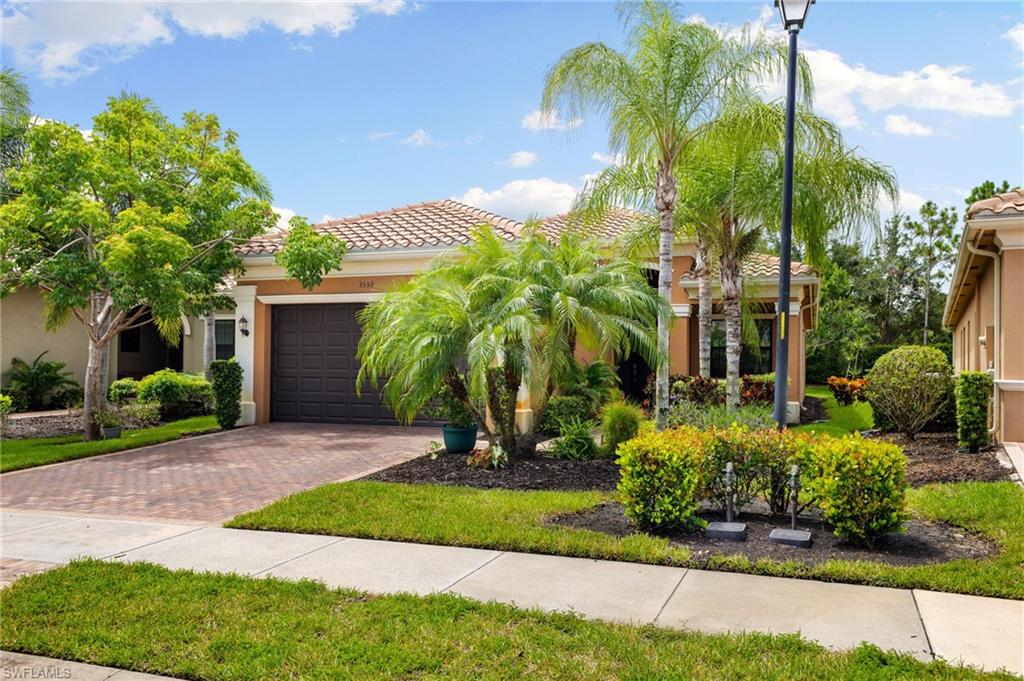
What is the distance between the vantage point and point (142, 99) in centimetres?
1399

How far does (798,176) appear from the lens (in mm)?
11703

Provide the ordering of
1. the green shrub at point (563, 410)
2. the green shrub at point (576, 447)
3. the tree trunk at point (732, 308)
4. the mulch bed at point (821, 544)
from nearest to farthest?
1. the mulch bed at point (821, 544)
2. the green shrub at point (576, 447)
3. the tree trunk at point (732, 308)
4. the green shrub at point (563, 410)

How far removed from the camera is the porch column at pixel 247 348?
1631 centimetres

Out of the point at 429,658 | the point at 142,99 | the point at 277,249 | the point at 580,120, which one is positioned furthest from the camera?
the point at 277,249

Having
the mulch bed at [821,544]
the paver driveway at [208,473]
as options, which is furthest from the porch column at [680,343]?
the mulch bed at [821,544]

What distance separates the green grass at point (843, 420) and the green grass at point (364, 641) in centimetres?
935

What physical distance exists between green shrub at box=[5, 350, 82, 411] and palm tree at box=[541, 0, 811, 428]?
1662cm

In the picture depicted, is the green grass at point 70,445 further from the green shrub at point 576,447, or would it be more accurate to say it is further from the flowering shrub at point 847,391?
the flowering shrub at point 847,391

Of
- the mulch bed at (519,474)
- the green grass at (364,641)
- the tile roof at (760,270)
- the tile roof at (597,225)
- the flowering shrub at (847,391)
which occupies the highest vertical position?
the tile roof at (597,225)

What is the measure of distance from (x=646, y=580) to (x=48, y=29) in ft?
33.0

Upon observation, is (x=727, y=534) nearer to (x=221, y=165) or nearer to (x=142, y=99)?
(x=221, y=165)

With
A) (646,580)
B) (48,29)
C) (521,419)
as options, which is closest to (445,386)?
(521,419)

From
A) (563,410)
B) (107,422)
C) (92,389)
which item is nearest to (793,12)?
(563,410)

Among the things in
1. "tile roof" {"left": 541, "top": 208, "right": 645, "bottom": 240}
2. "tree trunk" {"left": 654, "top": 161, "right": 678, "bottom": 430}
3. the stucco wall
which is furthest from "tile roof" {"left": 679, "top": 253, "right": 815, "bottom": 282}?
the stucco wall
